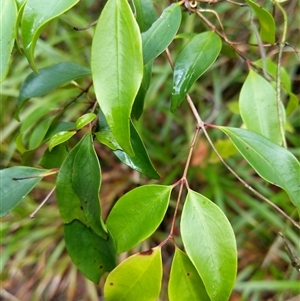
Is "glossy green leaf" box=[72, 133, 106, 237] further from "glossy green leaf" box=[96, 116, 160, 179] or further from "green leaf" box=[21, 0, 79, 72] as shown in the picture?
"green leaf" box=[21, 0, 79, 72]

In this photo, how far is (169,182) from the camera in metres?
1.43

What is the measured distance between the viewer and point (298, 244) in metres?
1.31

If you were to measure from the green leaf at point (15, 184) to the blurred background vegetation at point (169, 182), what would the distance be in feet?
2.68

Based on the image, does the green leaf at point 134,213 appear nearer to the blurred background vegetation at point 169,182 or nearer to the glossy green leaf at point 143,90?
the glossy green leaf at point 143,90

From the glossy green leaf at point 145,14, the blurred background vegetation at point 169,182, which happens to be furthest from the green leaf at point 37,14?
the blurred background vegetation at point 169,182

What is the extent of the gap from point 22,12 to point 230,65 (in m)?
1.38

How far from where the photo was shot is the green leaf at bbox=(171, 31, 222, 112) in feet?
1.57

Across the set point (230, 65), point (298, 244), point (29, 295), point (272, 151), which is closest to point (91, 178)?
point (272, 151)

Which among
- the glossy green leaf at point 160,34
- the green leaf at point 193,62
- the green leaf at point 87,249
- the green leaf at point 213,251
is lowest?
the green leaf at point 87,249

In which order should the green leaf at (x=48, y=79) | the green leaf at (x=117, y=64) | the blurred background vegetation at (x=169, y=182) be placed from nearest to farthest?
the green leaf at (x=117, y=64), the green leaf at (x=48, y=79), the blurred background vegetation at (x=169, y=182)

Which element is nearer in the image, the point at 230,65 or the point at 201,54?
the point at 201,54

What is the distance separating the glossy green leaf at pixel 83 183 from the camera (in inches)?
18.0

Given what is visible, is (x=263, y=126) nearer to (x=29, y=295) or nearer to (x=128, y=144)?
(x=128, y=144)

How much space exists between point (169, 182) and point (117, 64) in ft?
3.54
